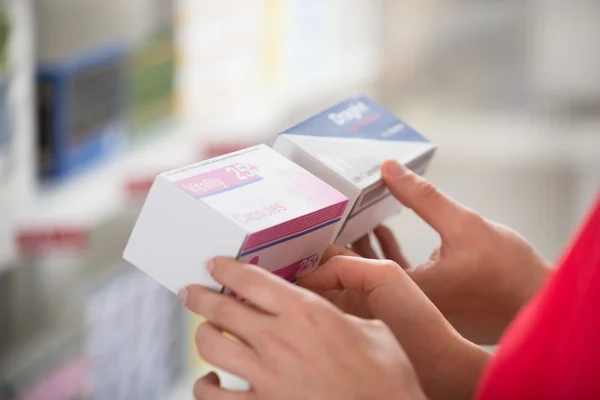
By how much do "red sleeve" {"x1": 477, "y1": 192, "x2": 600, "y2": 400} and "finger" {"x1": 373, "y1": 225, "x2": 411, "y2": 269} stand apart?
430 mm

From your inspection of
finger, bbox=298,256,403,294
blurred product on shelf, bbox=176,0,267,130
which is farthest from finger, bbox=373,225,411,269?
blurred product on shelf, bbox=176,0,267,130

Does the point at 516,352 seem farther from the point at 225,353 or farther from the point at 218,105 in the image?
the point at 218,105

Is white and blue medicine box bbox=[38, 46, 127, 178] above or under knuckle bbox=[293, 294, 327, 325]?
under

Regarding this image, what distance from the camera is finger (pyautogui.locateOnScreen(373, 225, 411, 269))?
1.01 metres

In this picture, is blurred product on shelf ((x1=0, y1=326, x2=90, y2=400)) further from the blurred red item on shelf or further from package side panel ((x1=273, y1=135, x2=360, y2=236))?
package side panel ((x1=273, y1=135, x2=360, y2=236))

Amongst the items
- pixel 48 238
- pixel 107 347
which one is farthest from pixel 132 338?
pixel 48 238

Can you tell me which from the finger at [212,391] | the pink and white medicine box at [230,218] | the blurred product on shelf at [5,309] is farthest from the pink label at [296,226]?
the blurred product on shelf at [5,309]

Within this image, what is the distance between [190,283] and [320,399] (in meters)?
0.14

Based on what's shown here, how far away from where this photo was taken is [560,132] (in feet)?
11.0

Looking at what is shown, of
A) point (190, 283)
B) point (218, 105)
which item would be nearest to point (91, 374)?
point (218, 105)

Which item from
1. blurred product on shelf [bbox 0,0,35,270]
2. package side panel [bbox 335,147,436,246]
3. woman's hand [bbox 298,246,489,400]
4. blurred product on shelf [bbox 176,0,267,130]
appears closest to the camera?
woman's hand [bbox 298,246,489,400]

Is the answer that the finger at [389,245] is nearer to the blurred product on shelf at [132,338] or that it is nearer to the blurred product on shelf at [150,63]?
the blurred product on shelf at [132,338]

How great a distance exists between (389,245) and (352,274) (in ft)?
1.04

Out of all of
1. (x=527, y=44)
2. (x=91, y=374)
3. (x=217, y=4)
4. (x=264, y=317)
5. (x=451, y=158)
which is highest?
(x=264, y=317)
